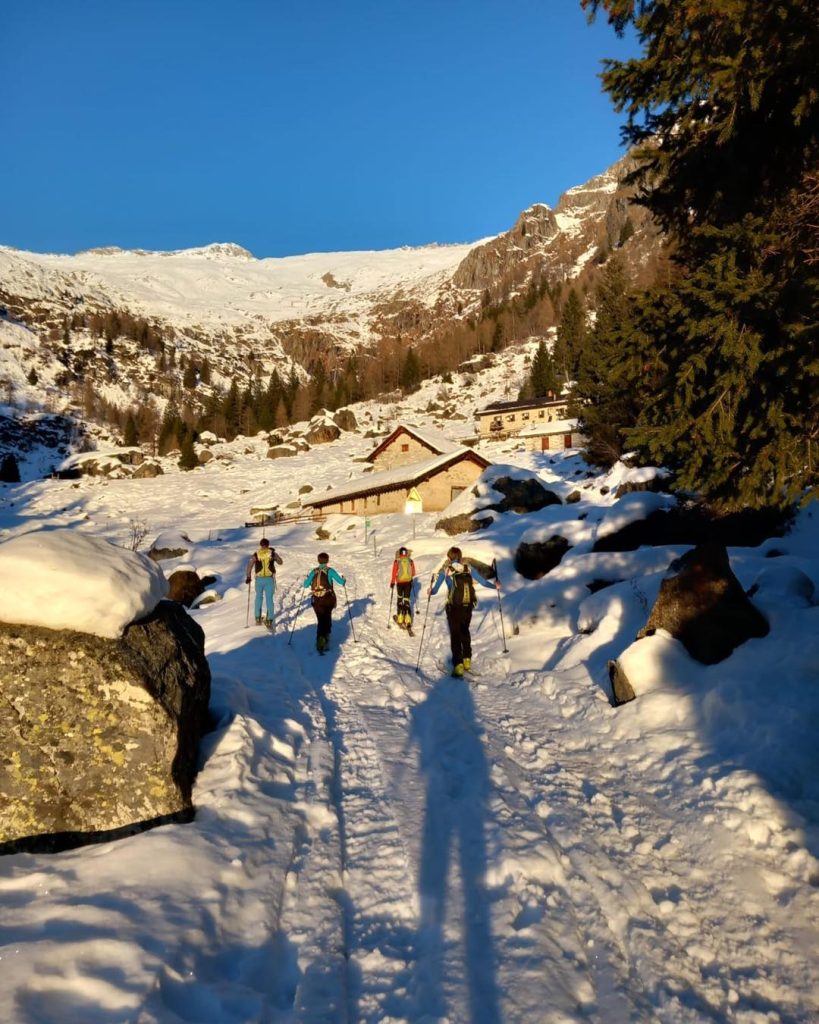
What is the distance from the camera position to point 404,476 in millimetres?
37719

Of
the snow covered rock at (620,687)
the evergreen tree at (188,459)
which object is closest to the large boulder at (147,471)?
the evergreen tree at (188,459)

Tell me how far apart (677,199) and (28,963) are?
1031 centimetres

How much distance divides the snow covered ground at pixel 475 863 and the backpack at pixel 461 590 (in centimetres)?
129

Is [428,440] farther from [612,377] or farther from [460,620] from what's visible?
[612,377]

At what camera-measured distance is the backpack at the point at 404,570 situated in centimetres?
1227

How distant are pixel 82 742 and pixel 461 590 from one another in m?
6.01

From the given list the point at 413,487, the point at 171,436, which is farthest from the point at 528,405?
the point at 171,436

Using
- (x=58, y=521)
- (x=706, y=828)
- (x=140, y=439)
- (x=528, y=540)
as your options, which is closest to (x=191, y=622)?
(x=706, y=828)

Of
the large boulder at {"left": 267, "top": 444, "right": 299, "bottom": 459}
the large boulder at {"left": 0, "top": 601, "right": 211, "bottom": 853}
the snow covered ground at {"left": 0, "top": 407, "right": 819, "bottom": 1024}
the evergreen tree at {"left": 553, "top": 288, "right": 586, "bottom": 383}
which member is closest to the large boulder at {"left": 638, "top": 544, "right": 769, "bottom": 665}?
the snow covered ground at {"left": 0, "top": 407, "right": 819, "bottom": 1024}

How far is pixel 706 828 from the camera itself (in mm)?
4355

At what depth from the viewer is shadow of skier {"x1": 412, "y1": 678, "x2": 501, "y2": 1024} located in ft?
9.73

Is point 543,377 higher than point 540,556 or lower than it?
higher

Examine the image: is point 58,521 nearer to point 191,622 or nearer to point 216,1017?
point 191,622

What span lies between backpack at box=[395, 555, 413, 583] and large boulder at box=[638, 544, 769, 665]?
19.5ft
